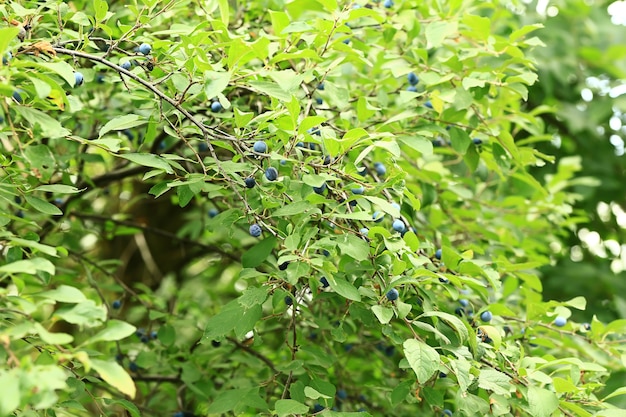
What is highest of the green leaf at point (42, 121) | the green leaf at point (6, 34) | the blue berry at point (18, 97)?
the green leaf at point (6, 34)

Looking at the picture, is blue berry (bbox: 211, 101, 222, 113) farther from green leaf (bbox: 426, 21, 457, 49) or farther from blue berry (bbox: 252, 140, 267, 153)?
green leaf (bbox: 426, 21, 457, 49)

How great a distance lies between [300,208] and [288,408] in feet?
1.27

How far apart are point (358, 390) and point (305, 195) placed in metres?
0.99

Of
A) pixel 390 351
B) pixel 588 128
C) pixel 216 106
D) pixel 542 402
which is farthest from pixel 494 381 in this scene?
pixel 588 128

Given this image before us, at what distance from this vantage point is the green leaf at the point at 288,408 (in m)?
1.40

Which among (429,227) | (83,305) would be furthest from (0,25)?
(429,227)

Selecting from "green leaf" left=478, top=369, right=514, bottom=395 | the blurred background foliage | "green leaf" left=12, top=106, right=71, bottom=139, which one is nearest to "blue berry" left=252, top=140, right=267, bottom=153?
"green leaf" left=12, top=106, right=71, bottom=139

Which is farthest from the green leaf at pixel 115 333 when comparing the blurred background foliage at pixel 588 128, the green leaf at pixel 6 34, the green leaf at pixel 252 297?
the blurred background foliage at pixel 588 128

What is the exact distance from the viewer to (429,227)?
2188 millimetres

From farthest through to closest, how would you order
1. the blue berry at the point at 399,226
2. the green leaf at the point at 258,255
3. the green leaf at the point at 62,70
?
the green leaf at the point at 258,255
the blue berry at the point at 399,226
the green leaf at the point at 62,70

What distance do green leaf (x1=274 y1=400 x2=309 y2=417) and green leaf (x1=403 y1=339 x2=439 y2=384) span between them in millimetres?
227

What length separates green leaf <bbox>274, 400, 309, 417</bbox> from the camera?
1400 millimetres

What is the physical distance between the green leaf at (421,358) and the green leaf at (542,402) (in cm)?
23

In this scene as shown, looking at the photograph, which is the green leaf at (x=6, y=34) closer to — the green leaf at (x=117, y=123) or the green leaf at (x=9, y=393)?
the green leaf at (x=117, y=123)
